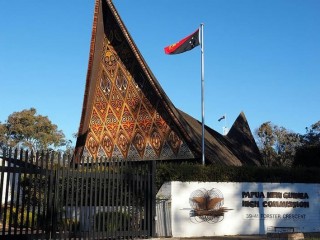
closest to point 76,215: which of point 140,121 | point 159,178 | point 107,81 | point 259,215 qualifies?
point 159,178

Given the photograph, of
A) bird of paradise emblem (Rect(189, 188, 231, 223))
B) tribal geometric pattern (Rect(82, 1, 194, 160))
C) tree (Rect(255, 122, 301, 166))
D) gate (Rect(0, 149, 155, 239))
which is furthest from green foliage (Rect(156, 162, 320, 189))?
tree (Rect(255, 122, 301, 166))

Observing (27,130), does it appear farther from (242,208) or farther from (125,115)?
(242,208)

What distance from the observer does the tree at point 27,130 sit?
60062 mm

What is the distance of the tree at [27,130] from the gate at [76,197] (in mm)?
47839

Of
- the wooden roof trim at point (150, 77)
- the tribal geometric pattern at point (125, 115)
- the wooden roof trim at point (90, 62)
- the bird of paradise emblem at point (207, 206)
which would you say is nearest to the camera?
the bird of paradise emblem at point (207, 206)

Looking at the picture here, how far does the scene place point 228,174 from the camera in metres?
17.7

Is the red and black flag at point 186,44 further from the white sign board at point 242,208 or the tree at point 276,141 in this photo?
the tree at point 276,141

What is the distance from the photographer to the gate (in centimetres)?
1244

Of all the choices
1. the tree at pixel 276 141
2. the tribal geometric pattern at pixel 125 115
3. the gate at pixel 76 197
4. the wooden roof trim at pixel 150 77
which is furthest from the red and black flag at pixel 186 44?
the tree at pixel 276 141

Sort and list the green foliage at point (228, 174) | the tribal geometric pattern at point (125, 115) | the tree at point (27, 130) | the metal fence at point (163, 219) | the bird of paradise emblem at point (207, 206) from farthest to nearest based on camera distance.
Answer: the tree at point (27, 130) → the tribal geometric pattern at point (125, 115) → the green foliage at point (228, 174) → the bird of paradise emblem at point (207, 206) → the metal fence at point (163, 219)

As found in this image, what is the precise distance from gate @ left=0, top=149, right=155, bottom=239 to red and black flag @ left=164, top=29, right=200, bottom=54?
750cm

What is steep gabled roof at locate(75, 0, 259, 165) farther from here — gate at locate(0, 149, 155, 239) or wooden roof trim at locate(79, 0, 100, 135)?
gate at locate(0, 149, 155, 239)

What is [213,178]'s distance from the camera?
17375mm

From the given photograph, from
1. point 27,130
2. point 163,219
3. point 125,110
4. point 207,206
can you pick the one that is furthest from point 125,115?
point 27,130
